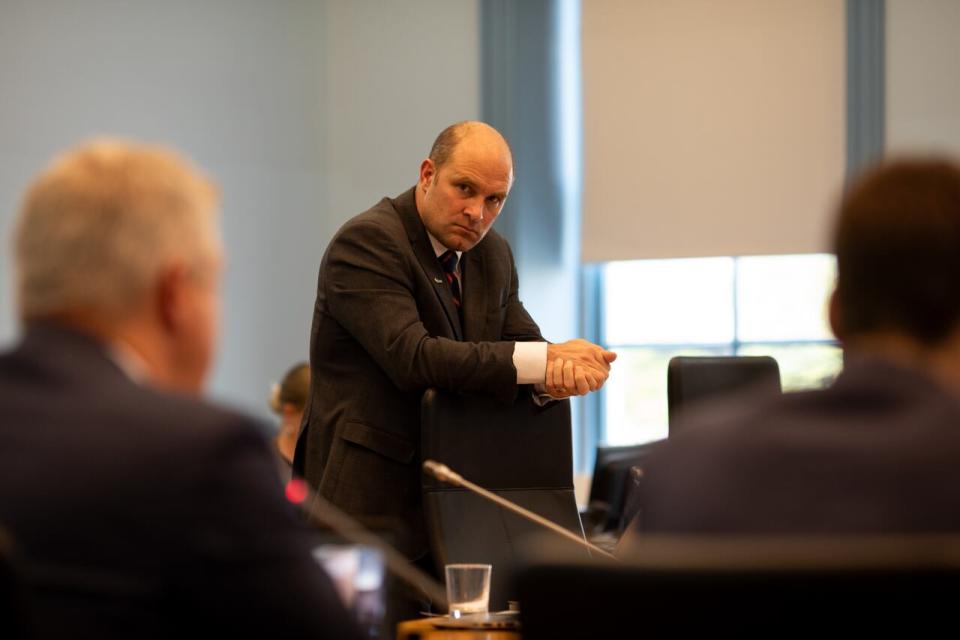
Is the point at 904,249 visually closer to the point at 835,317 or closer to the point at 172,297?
the point at 835,317

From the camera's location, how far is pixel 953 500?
1.05m

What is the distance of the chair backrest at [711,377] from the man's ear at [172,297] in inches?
89.1

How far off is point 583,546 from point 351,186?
4522 millimetres

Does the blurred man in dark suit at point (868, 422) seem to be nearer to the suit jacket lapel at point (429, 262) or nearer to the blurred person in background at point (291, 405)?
the suit jacket lapel at point (429, 262)

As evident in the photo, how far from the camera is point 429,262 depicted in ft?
10.3

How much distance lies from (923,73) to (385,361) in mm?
3928

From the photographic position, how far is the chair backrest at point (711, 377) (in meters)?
3.50

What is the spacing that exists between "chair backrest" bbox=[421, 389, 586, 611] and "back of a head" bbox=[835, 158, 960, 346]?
1.51 meters

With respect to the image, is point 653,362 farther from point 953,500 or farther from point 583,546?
point 953,500

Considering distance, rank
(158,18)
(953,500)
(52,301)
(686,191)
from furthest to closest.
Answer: (686,191)
(158,18)
(52,301)
(953,500)

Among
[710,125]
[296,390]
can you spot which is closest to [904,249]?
[296,390]

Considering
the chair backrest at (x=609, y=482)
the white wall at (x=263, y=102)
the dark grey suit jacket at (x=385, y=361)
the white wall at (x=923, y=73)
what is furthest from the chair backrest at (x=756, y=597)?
the white wall at (x=923, y=73)

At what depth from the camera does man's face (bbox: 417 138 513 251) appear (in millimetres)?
3154

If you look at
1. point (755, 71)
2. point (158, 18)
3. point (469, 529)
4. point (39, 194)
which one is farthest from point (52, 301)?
point (755, 71)
